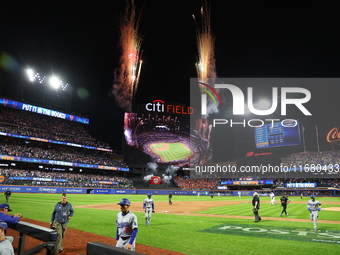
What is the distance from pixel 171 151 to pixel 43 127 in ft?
165

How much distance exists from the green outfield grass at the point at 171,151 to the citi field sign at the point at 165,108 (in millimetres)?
14419

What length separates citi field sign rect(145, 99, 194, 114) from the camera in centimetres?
11023

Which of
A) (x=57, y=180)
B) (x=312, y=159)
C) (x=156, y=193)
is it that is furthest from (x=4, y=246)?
(x=312, y=159)

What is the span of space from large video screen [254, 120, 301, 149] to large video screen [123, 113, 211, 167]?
31.4 metres

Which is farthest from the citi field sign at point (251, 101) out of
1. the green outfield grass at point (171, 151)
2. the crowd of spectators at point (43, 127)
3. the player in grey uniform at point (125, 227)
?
the player in grey uniform at point (125, 227)

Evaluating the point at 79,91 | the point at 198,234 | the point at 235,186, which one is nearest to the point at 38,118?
the point at 79,91

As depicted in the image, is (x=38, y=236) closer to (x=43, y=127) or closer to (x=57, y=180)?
(x=57, y=180)

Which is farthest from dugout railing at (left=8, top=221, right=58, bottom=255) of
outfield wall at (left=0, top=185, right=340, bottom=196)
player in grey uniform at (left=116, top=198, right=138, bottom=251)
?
outfield wall at (left=0, top=185, right=340, bottom=196)

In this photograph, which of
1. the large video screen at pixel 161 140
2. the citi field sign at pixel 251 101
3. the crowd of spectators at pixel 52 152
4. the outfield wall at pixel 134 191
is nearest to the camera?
the outfield wall at pixel 134 191

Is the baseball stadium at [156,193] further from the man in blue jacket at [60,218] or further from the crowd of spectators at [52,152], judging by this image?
the man in blue jacket at [60,218]

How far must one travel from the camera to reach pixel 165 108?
11300 cm

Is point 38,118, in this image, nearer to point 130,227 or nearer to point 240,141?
point 240,141

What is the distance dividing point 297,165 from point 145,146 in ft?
182

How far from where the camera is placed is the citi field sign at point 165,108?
110 m
